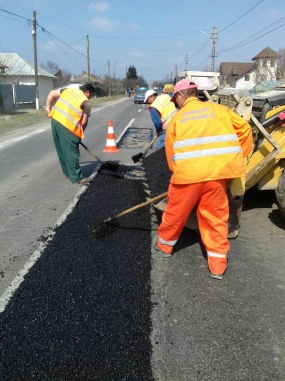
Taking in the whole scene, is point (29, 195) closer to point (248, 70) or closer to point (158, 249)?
point (158, 249)

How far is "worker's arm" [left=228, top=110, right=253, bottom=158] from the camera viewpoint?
3018 millimetres

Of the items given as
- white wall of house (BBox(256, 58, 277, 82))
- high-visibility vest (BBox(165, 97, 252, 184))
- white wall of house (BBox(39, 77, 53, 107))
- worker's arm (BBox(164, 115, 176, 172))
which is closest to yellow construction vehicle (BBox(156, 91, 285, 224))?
high-visibility vest (BBox(165, 97, 252, 184))

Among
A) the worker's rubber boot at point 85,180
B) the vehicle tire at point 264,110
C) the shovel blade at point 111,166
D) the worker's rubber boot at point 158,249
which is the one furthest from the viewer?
A: the shovel blade at point 111,166

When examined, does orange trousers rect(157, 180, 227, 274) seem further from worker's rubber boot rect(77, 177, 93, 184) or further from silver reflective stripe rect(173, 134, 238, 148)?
worker's rubber boot rect(77, 177, 93, 184)

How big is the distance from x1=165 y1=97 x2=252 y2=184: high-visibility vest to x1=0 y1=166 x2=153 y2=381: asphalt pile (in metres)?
0.96

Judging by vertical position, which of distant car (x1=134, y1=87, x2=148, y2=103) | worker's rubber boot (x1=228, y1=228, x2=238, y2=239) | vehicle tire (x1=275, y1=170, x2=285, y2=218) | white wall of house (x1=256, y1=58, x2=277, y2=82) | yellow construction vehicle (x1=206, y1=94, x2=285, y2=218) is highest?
white wall of house (x1=256, y1=58, x2=277, y2=82)

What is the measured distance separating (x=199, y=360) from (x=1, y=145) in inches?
347

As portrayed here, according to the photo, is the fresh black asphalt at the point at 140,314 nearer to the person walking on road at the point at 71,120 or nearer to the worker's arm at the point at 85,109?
the person walking on road at the point at 71,120

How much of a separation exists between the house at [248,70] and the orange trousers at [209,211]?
29.9 meters

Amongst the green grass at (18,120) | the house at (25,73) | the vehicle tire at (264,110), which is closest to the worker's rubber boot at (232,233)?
the vehicle tire at (264,110)

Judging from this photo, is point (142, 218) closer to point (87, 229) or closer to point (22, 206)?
point (87, 229)

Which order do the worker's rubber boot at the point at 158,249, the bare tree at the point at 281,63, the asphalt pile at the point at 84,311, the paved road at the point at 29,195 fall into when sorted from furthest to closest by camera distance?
the bare tree at the point at 281,63 < the paved road at the point at 29,195 < the worker's rubber boot at the point at 158,249 < the asphalt pile at the point at 84,311

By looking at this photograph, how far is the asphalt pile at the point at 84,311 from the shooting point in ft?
6.67

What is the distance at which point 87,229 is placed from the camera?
12.4 ft
